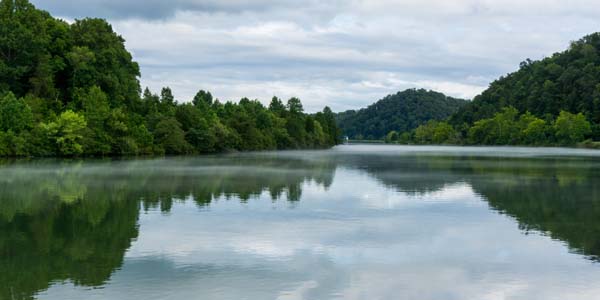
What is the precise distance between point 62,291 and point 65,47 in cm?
7100

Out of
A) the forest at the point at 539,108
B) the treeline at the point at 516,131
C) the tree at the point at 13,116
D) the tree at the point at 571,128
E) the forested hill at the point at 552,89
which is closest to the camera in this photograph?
the tree at the point at 13,116

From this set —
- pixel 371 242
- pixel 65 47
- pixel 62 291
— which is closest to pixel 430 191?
pixel 371 242

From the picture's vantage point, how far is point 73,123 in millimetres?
60000

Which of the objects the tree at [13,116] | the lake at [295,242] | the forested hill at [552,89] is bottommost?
the lake at [295,242]

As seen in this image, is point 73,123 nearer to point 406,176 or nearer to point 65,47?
point 65,47

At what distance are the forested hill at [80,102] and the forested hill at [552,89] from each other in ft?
279

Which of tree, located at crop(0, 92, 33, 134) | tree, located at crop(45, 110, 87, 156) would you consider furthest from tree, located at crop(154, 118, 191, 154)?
tree, located at crop(0, 92, 33, 134)

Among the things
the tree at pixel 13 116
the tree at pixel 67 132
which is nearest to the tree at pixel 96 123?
the tree at pixel 67 132

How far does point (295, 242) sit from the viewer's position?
15.6m

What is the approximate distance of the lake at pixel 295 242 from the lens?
37.1 feet

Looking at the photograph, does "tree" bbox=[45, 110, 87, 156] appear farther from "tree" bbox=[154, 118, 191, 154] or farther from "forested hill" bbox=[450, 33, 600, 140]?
"forested hill" bbox=[450, 33, 600, 140]

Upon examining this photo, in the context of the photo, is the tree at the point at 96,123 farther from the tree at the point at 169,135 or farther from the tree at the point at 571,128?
the tree at the point at 571,128

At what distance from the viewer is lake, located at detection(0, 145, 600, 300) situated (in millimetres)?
11297

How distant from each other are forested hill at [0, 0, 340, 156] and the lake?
3235 cm
